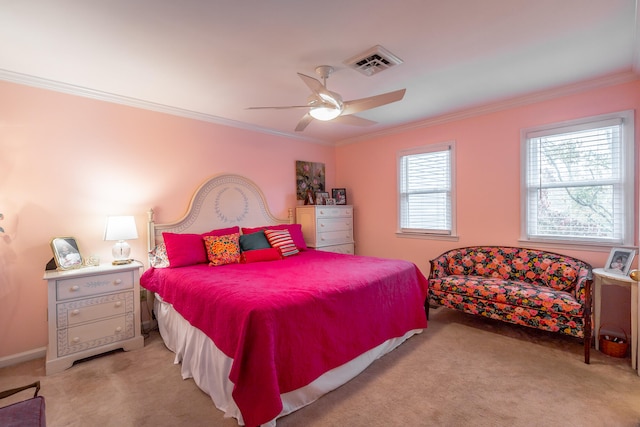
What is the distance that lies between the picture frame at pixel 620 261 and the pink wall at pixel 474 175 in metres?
0.23

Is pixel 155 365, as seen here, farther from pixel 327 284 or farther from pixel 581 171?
pixel 581 171

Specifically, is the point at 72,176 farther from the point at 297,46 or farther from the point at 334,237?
the point at 334,237

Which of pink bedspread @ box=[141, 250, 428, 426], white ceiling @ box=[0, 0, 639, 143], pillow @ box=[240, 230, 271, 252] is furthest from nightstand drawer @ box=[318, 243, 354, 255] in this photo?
white ceiling @ box=[0, 0, 639, 143]

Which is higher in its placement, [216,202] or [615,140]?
[615,140]

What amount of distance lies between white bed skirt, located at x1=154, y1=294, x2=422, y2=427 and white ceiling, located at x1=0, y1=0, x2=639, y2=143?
6.84ft

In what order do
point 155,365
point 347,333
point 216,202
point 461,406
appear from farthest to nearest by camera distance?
point 216,202 → point 155,365 → point 347,333 → point 461,406

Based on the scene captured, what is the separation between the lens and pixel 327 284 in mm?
2215

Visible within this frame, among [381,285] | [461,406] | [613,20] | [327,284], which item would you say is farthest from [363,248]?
[613,20]

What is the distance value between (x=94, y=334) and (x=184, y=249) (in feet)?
3.30

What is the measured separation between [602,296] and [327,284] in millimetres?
2804

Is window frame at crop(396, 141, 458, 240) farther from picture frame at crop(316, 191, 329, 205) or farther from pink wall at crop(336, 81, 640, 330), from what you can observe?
picture frame at crop(316, 191, 329, 205)

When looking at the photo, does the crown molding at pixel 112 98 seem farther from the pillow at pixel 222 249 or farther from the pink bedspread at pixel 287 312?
the pink bedspread at pixel 287 312

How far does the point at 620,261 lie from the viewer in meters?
2.63

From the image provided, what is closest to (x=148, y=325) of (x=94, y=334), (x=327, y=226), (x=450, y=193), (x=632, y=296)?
(x=94, y=334)
